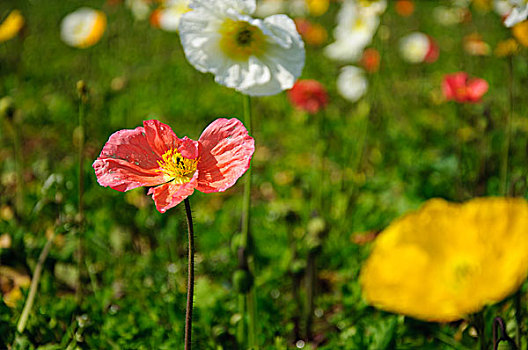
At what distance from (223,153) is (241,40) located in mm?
339

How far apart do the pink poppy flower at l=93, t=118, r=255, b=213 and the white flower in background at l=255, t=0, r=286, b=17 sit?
3616 millimetres

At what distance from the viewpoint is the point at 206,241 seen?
6.08 ft

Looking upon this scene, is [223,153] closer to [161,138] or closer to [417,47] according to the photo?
[161,138]

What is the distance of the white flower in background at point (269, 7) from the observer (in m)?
4.25

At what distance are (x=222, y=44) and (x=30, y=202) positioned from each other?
1215 millimetres

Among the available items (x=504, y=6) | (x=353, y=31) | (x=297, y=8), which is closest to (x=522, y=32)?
(x=504, y=6)

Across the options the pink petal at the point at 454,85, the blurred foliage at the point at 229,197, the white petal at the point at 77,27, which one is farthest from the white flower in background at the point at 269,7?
the pink petal at the point at 454,85

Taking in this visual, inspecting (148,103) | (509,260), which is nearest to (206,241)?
(509,260)

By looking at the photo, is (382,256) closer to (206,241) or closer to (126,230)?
(206,241)

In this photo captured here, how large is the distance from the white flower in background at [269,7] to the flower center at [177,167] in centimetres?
363

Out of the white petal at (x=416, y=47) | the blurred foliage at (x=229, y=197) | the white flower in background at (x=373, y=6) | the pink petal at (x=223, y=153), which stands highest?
the white flower in background at (x=373, y=6)

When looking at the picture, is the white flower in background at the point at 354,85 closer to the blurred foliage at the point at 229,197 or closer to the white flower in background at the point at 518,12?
the blurred foliage at the point at 229,197

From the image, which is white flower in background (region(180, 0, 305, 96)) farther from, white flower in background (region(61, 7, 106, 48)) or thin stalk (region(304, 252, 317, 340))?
white flower in background (region(61, 7, 106, 48))

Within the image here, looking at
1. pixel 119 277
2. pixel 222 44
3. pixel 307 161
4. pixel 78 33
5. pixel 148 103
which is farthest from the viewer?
pixel 148 103
